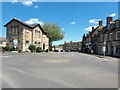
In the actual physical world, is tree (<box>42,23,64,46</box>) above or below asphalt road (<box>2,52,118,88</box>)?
above

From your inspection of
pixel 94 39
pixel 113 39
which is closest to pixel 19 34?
pixel 113 39

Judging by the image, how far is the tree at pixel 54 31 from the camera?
314 feet

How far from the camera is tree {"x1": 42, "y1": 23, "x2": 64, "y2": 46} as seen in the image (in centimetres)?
9581

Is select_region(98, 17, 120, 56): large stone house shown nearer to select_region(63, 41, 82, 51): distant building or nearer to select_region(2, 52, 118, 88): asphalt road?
select_region(2, 52, 118, 88): asphalt road

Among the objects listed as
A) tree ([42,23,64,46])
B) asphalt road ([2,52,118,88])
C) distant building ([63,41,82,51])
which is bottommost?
asphalt road ([2,52,118,88])

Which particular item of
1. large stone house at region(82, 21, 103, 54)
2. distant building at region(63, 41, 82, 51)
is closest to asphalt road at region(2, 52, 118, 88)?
large stone house at region(82, 21, 103, 54)

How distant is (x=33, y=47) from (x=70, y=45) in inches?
5012

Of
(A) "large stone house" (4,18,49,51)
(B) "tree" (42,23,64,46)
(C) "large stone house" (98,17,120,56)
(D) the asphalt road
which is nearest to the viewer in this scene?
(D) the asphalt road

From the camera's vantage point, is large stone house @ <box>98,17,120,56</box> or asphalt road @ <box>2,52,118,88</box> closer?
asphalt road @ <box>2,52,118,88</box>

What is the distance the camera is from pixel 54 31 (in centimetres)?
9594

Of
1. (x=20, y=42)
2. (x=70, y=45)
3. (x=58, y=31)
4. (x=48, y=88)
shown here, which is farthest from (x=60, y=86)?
(x=70, y=45)

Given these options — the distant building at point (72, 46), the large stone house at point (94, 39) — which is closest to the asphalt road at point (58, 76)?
the large stone house at point (94, 39)

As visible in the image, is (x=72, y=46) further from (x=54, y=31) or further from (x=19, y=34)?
(x=19, y=34)

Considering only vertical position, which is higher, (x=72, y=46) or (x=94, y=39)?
(x=94, y=39)
